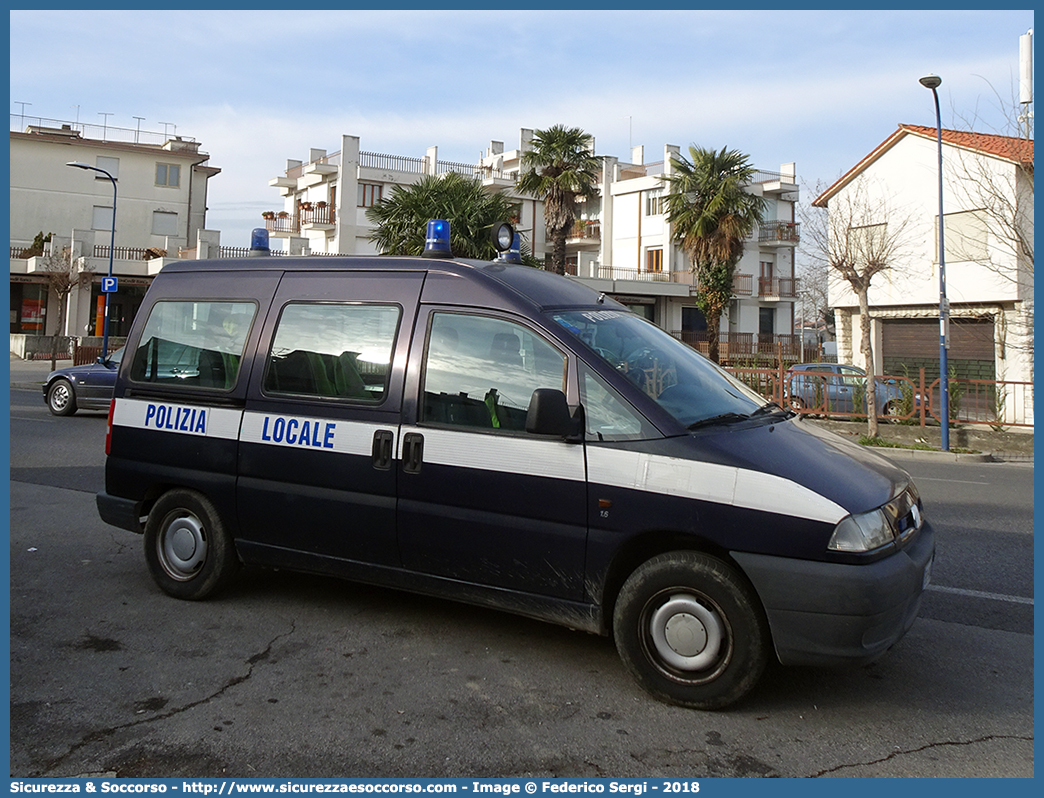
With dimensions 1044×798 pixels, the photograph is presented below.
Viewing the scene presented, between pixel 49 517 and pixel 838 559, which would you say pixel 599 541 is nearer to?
pixel 838 559

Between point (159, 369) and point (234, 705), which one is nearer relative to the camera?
point (234, 705)

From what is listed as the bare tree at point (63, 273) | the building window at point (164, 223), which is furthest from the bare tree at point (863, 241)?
the building window at point (164, 223)

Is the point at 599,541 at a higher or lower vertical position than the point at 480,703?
higher

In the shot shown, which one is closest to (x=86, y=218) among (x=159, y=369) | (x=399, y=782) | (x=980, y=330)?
(x=980, y=330)

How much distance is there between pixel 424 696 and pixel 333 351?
6.53 feet

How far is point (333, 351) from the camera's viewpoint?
16.1ft

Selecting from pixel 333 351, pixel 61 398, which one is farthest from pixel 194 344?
pixel 61 398

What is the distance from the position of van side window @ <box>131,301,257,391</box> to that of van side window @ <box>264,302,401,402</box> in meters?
0.32

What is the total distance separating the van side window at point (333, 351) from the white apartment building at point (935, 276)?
21714 millimetres

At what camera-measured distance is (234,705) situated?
12.7 feet

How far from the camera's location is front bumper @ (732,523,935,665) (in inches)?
142

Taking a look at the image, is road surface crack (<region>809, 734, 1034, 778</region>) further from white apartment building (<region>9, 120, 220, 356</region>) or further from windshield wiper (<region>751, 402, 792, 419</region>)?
white apartment building (<region>9, 120, 220, 356</region>)

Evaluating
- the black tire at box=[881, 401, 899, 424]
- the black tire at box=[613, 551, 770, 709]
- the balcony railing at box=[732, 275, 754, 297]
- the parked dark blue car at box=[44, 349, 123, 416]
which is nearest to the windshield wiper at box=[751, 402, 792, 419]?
the black tire at box=[613, 551, 770, 709]

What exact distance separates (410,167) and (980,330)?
3430 centimetres
